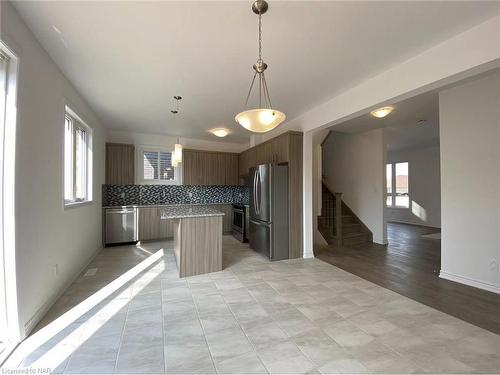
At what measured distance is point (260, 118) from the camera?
1865 mm

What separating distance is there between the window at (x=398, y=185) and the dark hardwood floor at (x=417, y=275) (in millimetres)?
3387

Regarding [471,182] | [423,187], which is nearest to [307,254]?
[471,182]

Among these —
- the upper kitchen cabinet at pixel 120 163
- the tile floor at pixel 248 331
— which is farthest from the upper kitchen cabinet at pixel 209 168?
the tile floor at pixel 248 331

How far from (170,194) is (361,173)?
5.21 metres

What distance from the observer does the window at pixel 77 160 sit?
332cm

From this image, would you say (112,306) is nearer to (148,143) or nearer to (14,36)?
(14,36)

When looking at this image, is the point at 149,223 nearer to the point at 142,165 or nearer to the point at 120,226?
the point at 120,226

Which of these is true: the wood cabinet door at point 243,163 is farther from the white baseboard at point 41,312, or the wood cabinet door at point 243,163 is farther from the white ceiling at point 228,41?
the white baseboard at point 41,312

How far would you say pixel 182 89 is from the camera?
333cm

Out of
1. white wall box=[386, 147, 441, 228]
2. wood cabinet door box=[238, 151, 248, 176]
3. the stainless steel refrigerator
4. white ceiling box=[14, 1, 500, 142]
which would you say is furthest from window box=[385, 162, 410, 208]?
white ceiling box=[14, 1, 500, 142]

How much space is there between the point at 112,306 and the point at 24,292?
0.79 m

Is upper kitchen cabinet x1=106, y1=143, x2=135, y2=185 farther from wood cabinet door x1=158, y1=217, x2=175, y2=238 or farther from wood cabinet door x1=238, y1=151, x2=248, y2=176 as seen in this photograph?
wood cabinet door x1=238, y1=151, x2=248, y2=176

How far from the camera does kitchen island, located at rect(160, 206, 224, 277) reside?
3.38 metres

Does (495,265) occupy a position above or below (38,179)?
below
